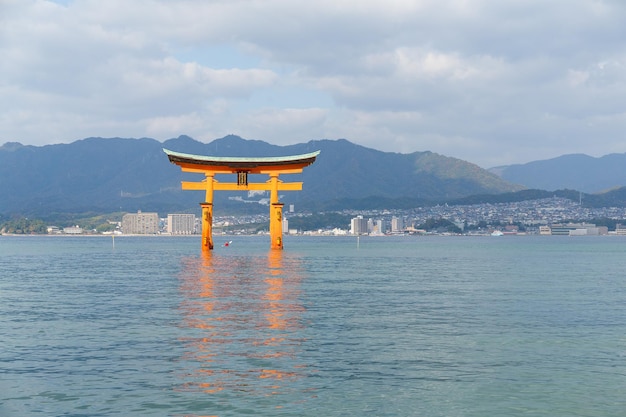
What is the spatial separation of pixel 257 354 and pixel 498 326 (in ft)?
29.3

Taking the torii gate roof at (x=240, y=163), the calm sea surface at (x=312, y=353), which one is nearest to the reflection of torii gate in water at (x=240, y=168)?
the torii gate roof at (x=240, y=163)

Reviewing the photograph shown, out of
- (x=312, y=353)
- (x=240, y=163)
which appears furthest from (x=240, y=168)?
(x=312, y=353)

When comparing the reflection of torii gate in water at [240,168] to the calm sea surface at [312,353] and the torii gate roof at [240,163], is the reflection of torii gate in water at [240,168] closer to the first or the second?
the torii gate roof at [240,163]

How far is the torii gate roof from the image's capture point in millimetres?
84188

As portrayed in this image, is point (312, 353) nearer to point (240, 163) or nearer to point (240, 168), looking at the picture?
point (240, 163)

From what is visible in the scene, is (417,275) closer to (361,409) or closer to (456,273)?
(456,273)

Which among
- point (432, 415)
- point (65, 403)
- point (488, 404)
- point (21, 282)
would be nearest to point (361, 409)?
point (432, 415)

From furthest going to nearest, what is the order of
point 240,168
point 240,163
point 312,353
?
1. point 240,168
2. point 240,163
3. point 312,353

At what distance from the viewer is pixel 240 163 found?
85938 mm

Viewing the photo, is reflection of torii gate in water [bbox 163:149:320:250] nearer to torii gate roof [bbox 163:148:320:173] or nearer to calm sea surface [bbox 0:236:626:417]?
torii gate roof [bbox 163:148:320:173]

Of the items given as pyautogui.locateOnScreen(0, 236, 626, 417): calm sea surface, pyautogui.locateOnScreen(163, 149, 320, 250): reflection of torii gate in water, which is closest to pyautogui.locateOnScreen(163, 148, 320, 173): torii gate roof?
pyautogui.locateOnScreen(163, 149, 320, 250): reflection of torii gate in water

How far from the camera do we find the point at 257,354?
63.1 feet

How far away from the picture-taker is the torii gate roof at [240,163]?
84.2 m

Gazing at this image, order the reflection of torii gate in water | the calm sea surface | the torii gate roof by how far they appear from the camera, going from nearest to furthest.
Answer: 1. the calm sea surface
2. the torii gate roof
3. the reflection of torii gate in water
